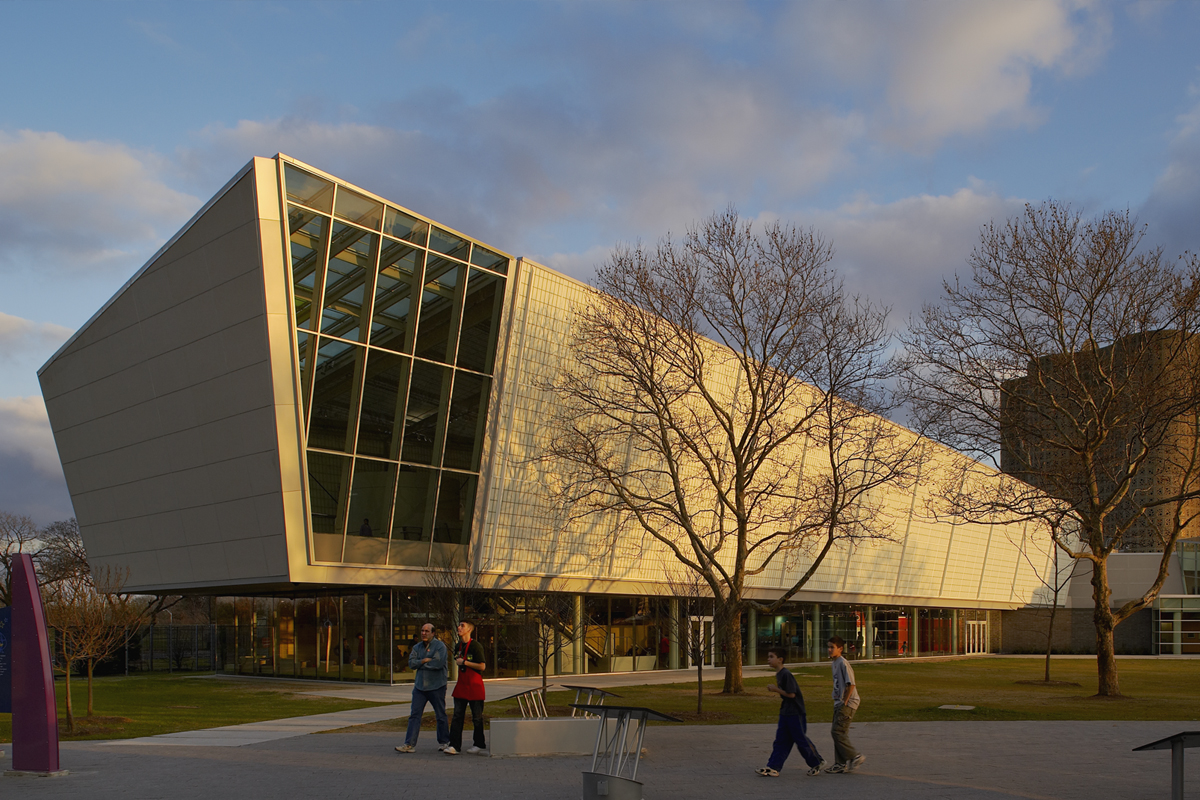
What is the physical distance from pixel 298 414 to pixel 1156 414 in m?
22.0

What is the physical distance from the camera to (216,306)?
2597 centimetres

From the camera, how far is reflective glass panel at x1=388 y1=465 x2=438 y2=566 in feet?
91.6

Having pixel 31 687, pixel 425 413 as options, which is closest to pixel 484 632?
pixel 425 413

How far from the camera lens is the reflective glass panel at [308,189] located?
80.9 ft

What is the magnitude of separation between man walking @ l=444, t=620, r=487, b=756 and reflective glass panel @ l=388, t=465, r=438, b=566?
1370 cm

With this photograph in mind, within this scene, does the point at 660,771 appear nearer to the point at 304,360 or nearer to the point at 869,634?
the point at 304,360

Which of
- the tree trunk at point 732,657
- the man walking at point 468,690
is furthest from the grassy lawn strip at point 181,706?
the tree trunk at point 732,657

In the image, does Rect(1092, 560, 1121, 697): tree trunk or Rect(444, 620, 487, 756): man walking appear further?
Rect(1092, 560, 1121, 697): tree trunk

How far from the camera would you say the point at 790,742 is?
12.3m

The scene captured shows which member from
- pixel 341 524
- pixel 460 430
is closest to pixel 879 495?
pixel 460 430

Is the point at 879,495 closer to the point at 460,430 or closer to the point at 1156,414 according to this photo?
the point at 1156,414

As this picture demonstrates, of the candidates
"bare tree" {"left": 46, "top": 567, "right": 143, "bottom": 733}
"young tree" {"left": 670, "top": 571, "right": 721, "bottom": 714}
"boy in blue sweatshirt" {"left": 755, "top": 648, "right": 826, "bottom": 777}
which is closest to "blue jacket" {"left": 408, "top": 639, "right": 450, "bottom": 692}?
"boy in blue sweatshirt" {"left": 755, "top": 648, "right": 826, "bottom": 777}

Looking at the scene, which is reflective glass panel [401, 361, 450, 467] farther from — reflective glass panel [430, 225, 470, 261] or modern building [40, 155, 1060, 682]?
reflective glass panel [430, 225, 470, 261]

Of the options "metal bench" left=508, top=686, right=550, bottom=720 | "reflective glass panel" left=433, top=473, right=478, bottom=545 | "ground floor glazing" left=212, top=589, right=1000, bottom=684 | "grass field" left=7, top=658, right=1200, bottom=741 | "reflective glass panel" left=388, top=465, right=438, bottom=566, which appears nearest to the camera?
"metal bench" left=508, top=686, right=550, bottom=720
